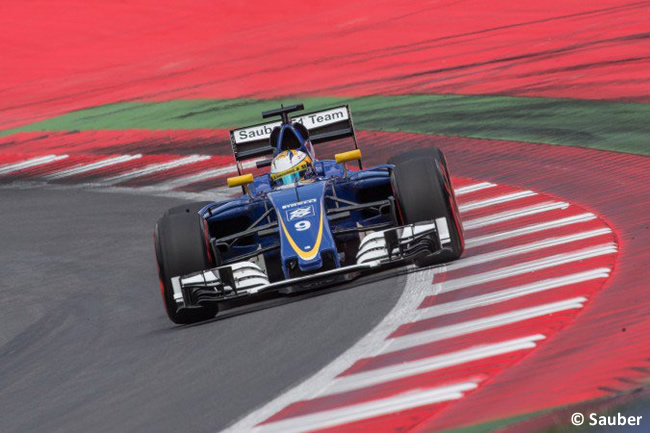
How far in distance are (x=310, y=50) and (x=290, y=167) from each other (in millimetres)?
15638

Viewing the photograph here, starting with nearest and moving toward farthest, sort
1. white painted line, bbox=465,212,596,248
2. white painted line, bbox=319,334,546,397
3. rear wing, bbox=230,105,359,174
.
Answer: white painted line, bbox=319,334,546,397
white painted line, bbox=465,212,596,248
rear wing, bbox=230,105,359,174

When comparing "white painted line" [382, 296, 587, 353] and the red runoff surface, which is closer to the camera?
"white painted line" [382, 296, 587, 353]

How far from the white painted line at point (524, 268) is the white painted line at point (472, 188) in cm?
427

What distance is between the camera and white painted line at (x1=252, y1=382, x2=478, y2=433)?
7.23 m

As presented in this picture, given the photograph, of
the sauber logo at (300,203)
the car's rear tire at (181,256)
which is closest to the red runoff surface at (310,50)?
the sauber logo at (300,203)

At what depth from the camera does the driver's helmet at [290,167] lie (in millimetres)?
→ 12156

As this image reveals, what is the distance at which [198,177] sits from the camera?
61.6ft

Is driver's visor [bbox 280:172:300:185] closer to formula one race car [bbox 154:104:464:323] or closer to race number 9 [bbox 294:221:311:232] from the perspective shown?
formula one race car [bbox 154:104:464:323]

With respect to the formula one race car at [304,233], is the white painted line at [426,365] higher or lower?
lower

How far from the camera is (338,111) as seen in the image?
13.1m

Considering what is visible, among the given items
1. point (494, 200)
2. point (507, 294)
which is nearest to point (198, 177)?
point (494, 200)

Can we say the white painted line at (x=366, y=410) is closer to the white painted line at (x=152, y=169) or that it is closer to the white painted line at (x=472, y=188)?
the white painted line at (x=472, y=188)

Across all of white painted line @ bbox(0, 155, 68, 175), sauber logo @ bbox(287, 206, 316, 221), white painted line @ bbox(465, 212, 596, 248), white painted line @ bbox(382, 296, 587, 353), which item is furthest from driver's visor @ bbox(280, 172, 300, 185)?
white painted line @ bbox(0, 155, 68, 175)

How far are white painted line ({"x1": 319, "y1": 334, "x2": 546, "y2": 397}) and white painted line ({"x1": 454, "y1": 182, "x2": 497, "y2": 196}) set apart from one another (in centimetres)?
700
